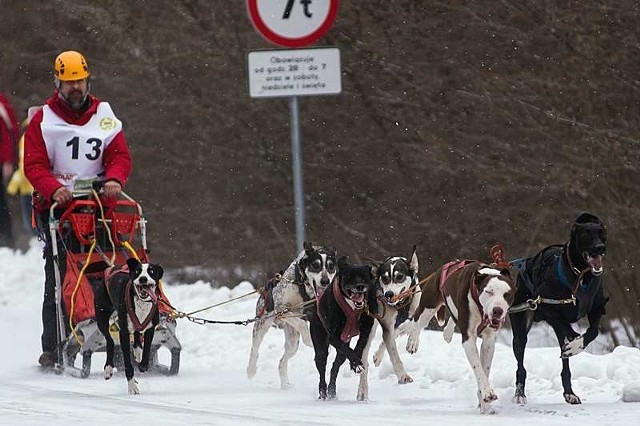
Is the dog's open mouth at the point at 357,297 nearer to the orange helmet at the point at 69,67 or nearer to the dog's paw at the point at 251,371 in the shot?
the dog's paw at the point at 251,371

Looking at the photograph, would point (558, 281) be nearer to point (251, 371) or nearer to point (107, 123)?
point (251, 371)

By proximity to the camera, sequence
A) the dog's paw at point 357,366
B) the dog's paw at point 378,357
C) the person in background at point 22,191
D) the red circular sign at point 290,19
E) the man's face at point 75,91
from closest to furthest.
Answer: the dog's paw at point 357,366 < the red circular sign at point 290,19 < the dog's paw at point 378,357 < the man's face at point 75,91 < the person in background at point 22,191

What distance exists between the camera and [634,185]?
1090 cm

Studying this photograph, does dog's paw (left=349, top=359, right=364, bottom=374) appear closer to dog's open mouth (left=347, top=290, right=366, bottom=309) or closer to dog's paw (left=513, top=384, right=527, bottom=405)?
dog's open mouth (left=347, top=290, right=366, bottom=309)

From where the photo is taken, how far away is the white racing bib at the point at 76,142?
9.45 meters

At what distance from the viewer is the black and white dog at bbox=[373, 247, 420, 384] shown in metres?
8.34

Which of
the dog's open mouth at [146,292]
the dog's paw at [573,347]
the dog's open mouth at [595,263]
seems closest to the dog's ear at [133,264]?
the dog's open mouth at [146,292]

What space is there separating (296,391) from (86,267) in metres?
1.67

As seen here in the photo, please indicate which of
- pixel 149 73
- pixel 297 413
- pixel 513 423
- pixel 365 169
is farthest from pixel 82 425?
pixel 149 73

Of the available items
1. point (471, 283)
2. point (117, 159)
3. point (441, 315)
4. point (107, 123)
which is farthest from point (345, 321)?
point (107, 123)

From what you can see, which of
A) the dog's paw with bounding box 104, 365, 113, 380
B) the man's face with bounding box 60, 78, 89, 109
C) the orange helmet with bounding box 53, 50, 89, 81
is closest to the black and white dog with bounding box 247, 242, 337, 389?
the dog's paw with bounding box 104, 365, 113, 380

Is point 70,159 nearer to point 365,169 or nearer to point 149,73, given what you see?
point 365,169

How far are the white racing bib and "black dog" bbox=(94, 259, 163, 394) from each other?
3.14 feet

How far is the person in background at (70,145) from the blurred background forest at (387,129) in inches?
146
